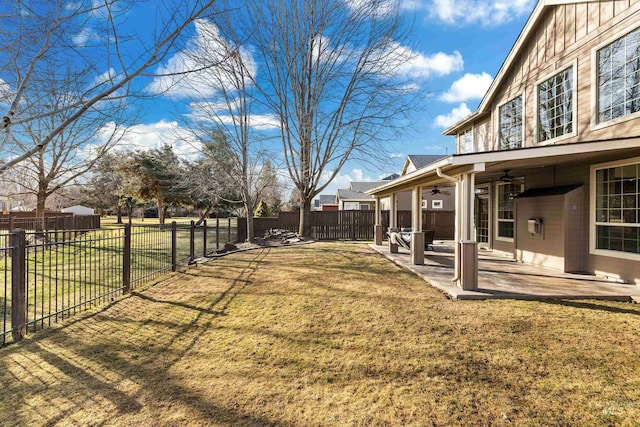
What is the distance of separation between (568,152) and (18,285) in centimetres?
827

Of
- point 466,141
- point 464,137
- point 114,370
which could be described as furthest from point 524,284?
point 464,137

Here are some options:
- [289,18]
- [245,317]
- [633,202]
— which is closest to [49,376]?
[245,317]

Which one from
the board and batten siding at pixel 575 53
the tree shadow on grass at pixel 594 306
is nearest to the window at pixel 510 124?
the board and batten siding at pixel 575 53

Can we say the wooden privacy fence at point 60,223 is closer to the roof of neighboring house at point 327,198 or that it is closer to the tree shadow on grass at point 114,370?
the tree shadow on grass at point 114,370

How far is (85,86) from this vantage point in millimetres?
4957

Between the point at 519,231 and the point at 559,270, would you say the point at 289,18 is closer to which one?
the point at 519,231

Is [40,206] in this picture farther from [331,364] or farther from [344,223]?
[331,364]

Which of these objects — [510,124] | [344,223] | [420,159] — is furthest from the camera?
[420,159]

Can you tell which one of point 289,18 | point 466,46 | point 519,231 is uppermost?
point 289,18

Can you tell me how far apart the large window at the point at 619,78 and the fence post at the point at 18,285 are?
389 inches

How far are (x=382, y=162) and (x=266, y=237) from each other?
6.73 meters

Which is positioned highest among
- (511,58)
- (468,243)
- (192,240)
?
(511,58)

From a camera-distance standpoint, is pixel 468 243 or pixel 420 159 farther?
pixel 420 159

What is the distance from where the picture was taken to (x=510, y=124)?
9492 mm
